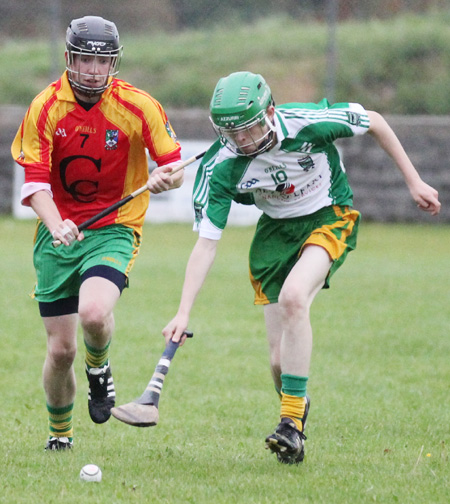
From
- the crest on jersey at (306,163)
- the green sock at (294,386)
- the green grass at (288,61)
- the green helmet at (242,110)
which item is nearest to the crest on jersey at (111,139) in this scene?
the green helmet at (242,110)

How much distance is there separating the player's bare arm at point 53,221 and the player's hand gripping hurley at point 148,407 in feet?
2.93

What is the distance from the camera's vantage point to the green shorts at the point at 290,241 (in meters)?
5.15

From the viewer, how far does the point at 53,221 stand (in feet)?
16.3

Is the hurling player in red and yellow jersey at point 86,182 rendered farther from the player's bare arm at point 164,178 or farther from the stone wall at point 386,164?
the stone wall at point 386,164

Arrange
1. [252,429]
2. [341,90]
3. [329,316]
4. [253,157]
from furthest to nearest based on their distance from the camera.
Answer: [341,90], [329,316], [252,429], [253,157]

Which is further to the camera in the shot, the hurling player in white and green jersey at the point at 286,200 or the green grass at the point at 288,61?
the green grass at the point at 288,61

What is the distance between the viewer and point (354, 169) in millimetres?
17672

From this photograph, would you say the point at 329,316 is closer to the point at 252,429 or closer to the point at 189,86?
the point at 252,429

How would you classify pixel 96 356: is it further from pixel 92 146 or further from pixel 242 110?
pixel 242 110

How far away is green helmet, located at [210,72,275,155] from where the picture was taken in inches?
183

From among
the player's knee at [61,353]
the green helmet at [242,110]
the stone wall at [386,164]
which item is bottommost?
the stone wall at [386,164]

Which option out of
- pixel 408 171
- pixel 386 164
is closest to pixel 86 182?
pixel 408 171

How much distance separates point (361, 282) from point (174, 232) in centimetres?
540

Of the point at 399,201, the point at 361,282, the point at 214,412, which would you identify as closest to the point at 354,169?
the point at 399,201
